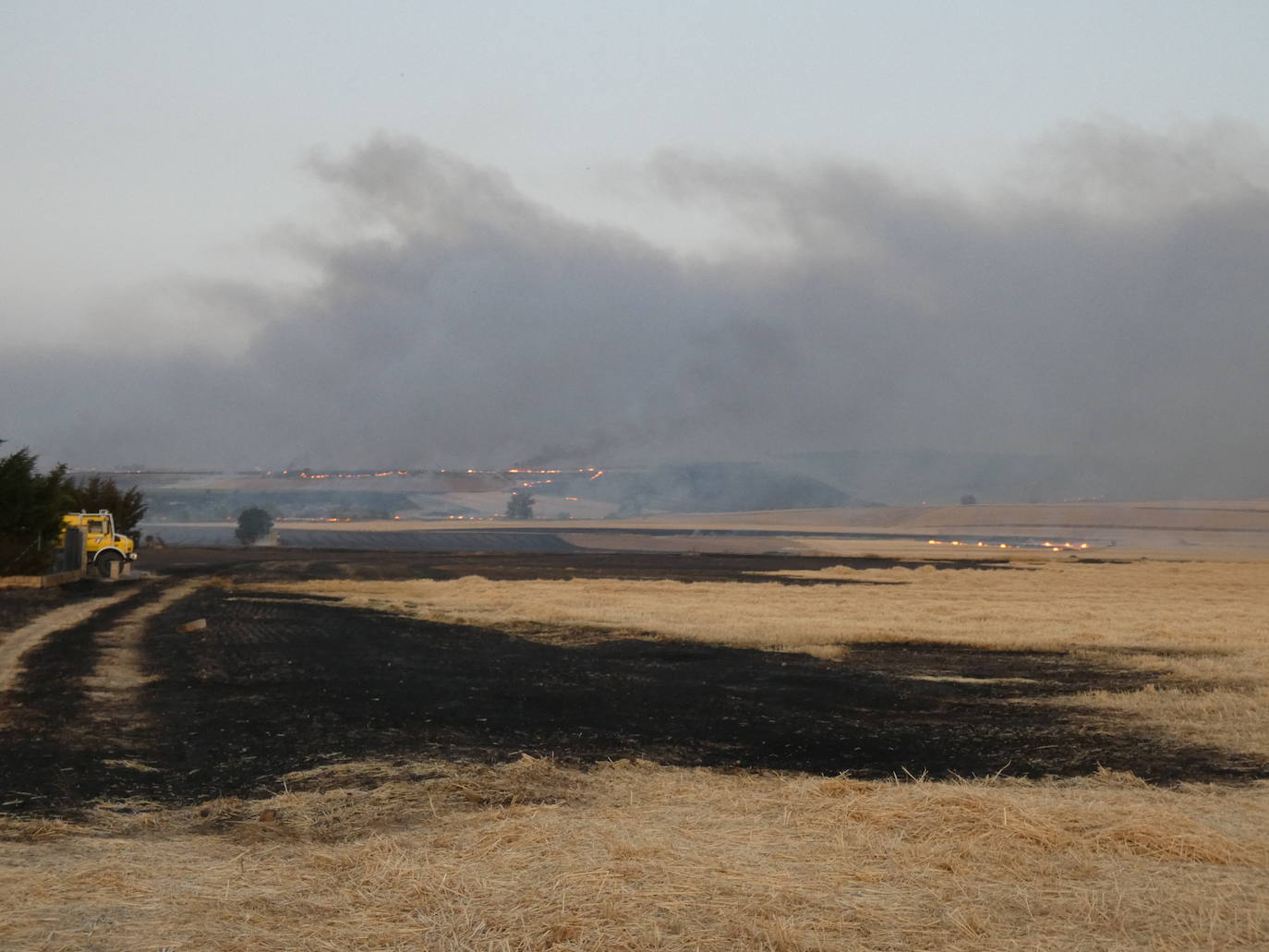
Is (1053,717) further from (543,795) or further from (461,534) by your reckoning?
(461,534)

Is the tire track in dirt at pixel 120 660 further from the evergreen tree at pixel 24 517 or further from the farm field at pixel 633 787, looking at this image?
the evergreen tree at pixel 24 517

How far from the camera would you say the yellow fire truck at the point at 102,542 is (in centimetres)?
5162

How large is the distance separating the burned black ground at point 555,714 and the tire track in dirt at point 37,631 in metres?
0.43

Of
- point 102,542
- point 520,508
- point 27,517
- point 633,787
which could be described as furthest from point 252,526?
point 633,787

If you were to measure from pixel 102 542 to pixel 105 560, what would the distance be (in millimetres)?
902

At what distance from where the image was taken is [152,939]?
6723 mm

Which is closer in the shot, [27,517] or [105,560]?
[27,517]

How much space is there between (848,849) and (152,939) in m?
4.67

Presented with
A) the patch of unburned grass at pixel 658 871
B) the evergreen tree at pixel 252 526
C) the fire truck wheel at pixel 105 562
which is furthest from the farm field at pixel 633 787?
the evergreen tree at pixel 252 526

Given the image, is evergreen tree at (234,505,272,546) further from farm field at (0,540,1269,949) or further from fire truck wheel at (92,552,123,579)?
farm field at (0,540,1269,949)

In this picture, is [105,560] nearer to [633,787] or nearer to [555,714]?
[555,714]

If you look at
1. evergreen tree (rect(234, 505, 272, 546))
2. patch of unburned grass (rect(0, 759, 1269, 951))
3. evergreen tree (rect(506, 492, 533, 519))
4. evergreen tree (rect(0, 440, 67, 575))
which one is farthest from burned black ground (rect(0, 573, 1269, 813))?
evergreen tree (rect(506, 492, 533, 519))

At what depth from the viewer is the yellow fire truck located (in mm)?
51625

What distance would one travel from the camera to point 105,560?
5197 centimetres
